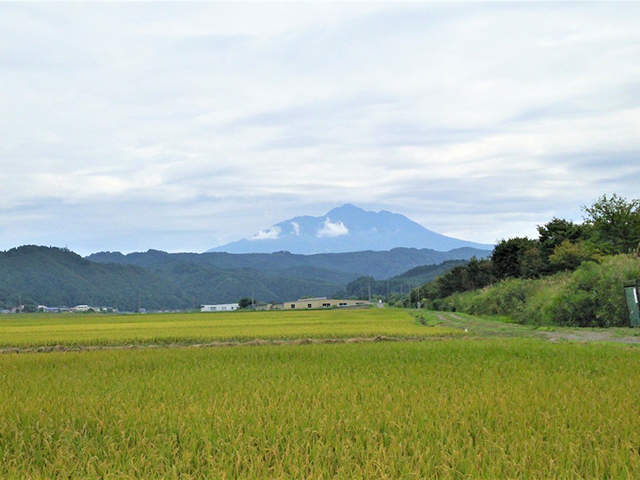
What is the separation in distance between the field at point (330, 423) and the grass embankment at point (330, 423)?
0.07ft

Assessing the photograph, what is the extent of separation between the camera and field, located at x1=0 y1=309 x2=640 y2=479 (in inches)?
194

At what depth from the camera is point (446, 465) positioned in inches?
187

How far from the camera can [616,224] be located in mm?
44531

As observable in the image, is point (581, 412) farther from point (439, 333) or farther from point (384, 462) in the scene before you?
point (439, 333)

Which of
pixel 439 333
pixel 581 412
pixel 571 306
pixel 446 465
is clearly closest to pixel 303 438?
pixel 446 465

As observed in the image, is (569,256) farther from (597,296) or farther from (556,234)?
(597,296)

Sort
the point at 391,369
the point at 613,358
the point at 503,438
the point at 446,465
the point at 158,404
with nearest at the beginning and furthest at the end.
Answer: the point at 446,465
the point at 503,438
the point at 158,404
the point at 391,369
the point at 613,358

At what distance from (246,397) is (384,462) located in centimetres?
337

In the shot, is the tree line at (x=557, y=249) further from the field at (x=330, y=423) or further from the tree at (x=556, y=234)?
the field at (x=330, y=423)

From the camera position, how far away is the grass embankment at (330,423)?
494cm

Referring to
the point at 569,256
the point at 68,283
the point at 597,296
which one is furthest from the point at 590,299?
the point at 68,283

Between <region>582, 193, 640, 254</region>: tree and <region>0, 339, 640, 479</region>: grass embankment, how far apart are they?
36881 millimetres

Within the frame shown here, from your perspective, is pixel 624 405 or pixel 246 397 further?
pixel 246 397

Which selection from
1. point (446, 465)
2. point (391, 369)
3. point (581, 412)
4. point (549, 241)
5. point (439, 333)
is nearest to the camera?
point (446, 465)
